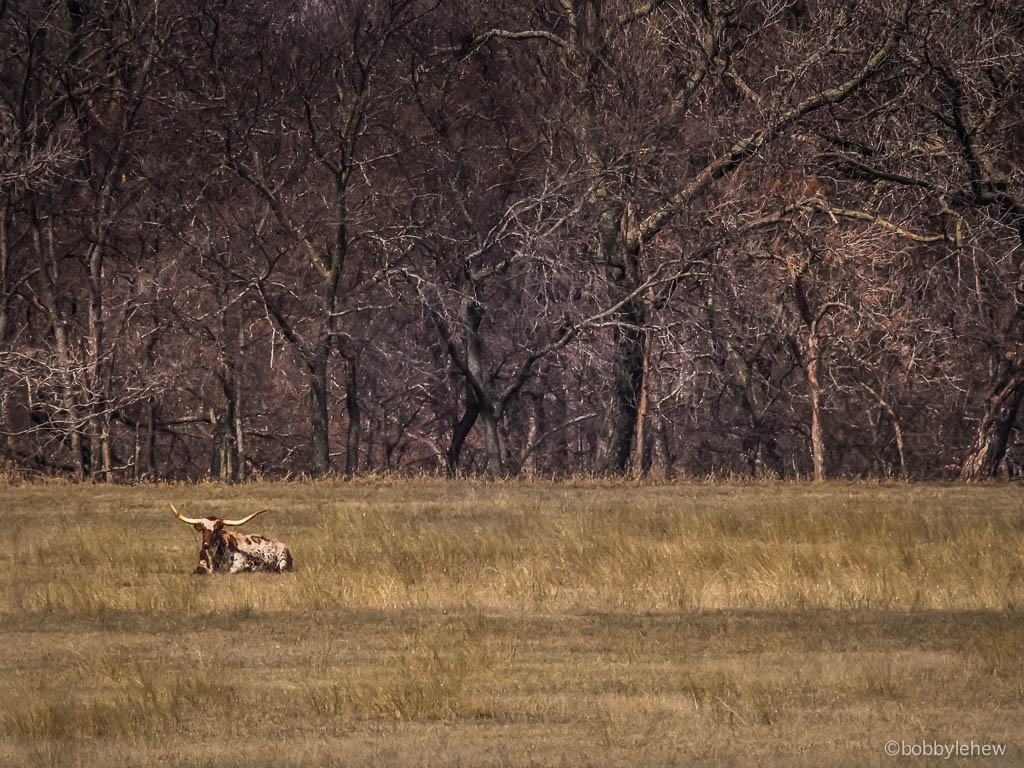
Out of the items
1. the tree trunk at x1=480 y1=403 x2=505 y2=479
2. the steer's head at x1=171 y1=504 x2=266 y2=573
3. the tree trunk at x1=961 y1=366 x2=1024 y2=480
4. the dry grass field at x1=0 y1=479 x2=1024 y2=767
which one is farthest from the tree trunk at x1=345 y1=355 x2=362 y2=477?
the steer's head at x1=171 y1=504 x2=266 y2=573

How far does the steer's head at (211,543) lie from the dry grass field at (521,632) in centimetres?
23

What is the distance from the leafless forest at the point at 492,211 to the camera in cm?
2531

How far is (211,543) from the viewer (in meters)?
15.2

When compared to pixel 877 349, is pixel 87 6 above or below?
above

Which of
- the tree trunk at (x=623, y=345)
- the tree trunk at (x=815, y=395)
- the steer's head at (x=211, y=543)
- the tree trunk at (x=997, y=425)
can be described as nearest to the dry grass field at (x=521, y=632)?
the steer's head at (x=211, y=543)

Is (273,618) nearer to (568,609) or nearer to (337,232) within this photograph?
(568,609)

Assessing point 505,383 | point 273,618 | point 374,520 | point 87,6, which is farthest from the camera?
point 505,383

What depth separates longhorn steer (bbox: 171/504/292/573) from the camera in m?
15.1

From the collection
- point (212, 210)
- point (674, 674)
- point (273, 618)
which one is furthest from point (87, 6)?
point (674, 674)

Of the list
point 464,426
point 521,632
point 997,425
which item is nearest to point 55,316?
point 464,426

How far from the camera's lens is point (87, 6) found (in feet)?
87.0

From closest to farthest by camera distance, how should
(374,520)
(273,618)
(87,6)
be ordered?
(273,618) < (374,520) < (87,6)

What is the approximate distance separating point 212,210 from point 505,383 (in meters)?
6.17

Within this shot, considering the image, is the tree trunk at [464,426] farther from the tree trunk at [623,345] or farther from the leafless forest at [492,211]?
the tree trunk at [623,345]
